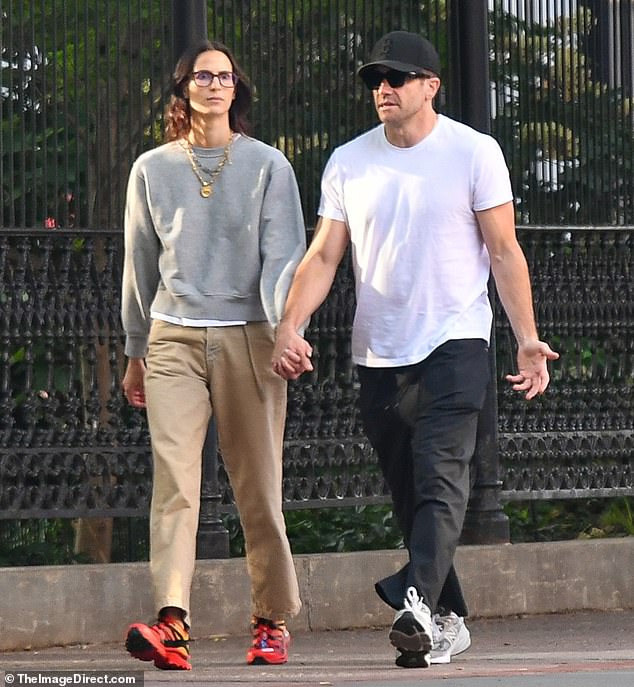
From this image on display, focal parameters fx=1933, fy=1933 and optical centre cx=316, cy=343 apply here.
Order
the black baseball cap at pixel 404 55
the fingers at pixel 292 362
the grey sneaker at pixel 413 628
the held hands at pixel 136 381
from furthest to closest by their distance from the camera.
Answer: the held hands at pixel 136 381 → the black baseball cap at pixel 404 55 → the fingers at pixel 292 362 → the grey sneaker at pixel 413 628

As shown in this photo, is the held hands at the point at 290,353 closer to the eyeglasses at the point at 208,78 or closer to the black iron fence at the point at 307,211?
the eyeglasses at the point at 208,78

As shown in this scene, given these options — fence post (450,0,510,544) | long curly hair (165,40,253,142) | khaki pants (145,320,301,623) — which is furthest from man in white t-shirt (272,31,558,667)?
fence post (450,0,510,544)

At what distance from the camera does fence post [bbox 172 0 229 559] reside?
748 centimetres

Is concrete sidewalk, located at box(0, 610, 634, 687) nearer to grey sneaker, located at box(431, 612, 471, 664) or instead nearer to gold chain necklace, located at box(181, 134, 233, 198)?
grey sneaker, located at box(431, 612, 471, 664)

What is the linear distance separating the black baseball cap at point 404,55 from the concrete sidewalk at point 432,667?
185cm

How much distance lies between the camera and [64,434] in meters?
7.45

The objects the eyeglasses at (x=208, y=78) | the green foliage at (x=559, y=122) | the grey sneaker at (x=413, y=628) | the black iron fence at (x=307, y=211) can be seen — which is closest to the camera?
the grey sneaker at (x=413, y=628)

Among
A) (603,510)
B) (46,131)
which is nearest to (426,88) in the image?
(46,131)

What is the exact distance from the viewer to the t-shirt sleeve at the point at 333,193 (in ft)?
19.8

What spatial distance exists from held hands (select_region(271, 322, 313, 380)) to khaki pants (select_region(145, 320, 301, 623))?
23 cm

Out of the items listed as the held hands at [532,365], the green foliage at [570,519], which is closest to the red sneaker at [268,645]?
the held hands at [532,365]

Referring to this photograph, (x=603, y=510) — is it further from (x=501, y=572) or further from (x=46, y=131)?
(x=46, y=131)

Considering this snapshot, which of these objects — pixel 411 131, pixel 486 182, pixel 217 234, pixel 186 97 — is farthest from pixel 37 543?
pixel 486 182

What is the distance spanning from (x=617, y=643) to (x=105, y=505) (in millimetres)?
2007
